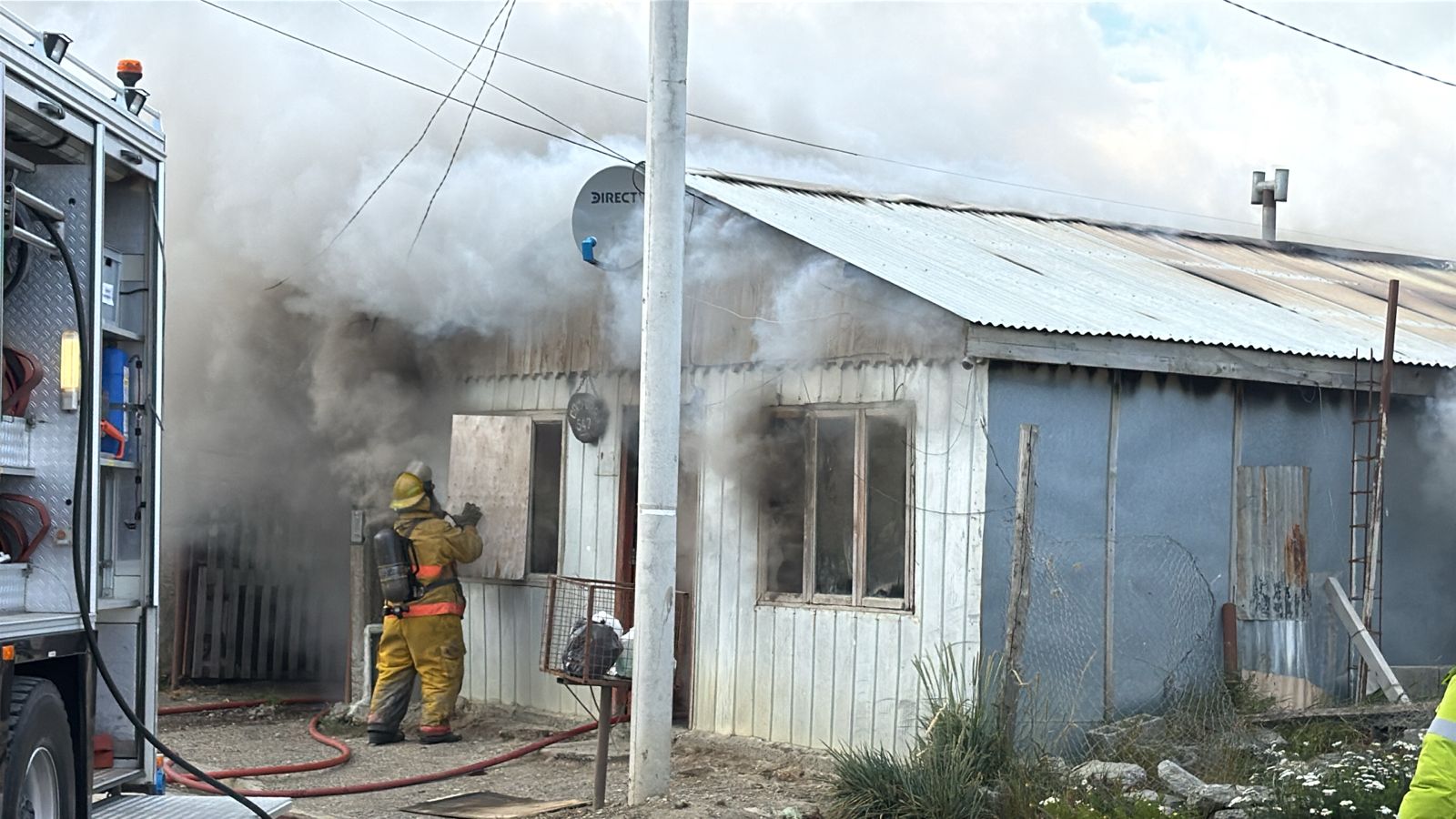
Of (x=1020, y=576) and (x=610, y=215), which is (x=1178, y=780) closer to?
(x=1020, y=576)

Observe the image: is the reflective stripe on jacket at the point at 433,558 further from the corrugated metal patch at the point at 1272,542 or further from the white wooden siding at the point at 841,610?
the corrugated metal patch at the point at 1272,542

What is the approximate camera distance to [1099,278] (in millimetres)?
12039

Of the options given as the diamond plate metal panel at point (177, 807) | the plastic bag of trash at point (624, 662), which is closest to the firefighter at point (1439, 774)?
the diamond plate metal panel at point (177, 807)

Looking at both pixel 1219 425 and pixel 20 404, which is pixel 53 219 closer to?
pixel 20 404

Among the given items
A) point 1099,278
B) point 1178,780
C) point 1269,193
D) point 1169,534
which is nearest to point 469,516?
point 1099,278

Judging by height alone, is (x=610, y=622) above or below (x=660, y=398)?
below

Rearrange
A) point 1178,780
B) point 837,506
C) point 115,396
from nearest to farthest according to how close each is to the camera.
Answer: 1. point 115,396
2. point 1178,780
3. point 837,506

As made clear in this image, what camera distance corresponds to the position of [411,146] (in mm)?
12867

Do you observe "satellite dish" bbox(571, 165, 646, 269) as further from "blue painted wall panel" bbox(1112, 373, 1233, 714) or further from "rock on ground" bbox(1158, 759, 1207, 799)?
"rock on ground" bbox(1158, 759, 1207, 799)

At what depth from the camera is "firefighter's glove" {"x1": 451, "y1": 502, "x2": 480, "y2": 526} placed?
1226cm

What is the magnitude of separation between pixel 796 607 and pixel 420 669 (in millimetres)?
2978

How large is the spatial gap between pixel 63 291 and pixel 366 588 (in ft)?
22.4

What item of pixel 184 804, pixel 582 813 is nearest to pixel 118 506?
pixel 184 804

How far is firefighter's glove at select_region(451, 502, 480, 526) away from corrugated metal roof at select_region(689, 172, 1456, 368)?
9.80 ft
